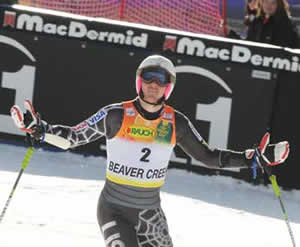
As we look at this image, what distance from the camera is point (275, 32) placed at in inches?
378

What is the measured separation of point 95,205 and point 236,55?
2.60 metres

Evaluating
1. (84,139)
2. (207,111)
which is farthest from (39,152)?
(84,139)

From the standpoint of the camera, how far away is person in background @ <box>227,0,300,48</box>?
30.7 ft

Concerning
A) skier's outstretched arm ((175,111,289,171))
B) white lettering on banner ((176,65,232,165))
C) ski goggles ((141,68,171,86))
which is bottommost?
white lettering on banner ((176,65,232,165))

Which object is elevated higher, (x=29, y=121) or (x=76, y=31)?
(x=29, y=121)

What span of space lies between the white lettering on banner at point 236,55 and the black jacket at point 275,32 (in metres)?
0.35

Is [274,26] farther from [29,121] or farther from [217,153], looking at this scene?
[29,121]

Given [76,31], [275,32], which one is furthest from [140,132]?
[275,32]

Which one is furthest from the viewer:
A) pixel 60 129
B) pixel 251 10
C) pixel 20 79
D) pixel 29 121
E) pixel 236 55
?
pixel 20 79

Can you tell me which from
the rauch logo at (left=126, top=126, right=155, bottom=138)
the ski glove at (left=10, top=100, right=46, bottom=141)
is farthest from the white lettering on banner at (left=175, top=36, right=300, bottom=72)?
Result: the ski glove at (left=10, top=100, right=46, bottom=141)

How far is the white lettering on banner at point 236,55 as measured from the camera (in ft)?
30.8

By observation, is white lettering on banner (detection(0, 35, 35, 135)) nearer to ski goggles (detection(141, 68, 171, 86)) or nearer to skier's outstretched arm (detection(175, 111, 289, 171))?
skier's outstretched arm (detection(175, 111, 289, 171))

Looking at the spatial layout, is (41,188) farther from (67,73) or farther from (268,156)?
(268,156)

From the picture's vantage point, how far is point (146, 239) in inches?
209
